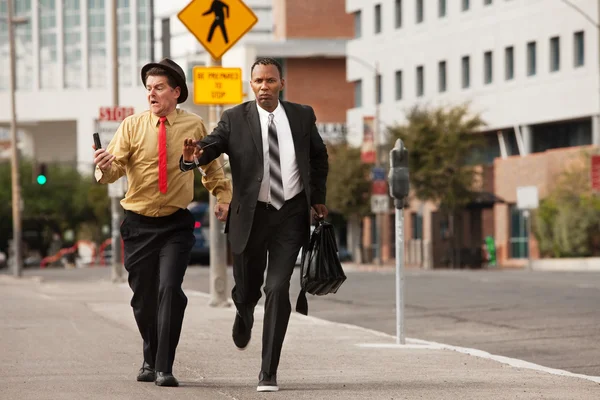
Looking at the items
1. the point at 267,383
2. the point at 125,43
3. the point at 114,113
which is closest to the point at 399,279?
the point at 267,383

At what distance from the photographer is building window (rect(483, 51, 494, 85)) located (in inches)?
2582

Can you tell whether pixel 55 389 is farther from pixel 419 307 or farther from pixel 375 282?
pixel 375 282

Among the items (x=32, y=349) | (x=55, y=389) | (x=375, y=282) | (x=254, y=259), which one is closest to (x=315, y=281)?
(x=254, y=259)

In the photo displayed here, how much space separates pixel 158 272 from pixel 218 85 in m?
9.60

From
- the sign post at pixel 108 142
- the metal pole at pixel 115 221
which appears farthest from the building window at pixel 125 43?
the sign post at pixel 108 142

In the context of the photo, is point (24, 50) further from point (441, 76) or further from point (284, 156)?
point (284, 156)

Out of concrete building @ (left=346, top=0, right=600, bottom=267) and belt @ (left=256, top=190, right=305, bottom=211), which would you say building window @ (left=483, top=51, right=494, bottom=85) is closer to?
concrete building @ (left=346, top=0, right=600, bottom=267)

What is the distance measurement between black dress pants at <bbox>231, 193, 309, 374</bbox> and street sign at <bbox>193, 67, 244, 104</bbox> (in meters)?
9.78

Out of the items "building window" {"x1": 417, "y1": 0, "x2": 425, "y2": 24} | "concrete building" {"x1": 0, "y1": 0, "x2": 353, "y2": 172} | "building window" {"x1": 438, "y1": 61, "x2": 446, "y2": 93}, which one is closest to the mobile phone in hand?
"building window" {"x1": 438, "y1": 61, "x2": 446, "y2": 93}

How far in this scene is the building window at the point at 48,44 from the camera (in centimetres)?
13725

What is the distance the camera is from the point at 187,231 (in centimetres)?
1043

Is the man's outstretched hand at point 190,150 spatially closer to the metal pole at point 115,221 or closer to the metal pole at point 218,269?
the metal pole at point 218,269

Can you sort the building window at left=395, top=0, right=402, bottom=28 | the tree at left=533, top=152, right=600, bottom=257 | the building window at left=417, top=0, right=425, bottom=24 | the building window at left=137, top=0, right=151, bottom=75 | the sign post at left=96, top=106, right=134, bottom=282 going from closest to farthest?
the sign post at left=96, top=106, right=134, bottom=282
the tree at left=533, top=152, right=600, bottom=257
the building window at left=417, top=0, right=425, bottom=24
the building window at left=395, top=0, right=402, bottom=28
the building window at left=137, top=0, right=151, bottom=75

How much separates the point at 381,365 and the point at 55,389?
2.87 metres
